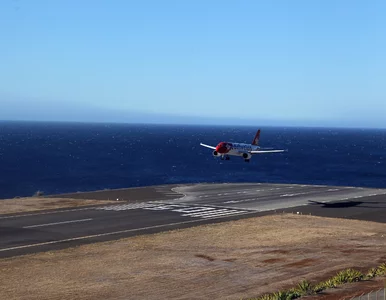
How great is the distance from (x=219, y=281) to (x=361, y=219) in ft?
104

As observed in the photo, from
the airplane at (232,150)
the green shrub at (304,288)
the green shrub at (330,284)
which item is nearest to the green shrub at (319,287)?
the green shrub at (330,284)

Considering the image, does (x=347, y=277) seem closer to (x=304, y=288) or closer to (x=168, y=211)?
(x=304, y=288)

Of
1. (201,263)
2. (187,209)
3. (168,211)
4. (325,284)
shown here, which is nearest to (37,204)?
(168,211)

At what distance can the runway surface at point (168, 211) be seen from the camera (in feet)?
171

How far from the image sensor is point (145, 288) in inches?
1358

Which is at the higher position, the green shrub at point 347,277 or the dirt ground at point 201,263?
the green shrub at point 347,277

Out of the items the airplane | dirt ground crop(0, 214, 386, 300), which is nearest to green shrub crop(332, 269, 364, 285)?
dirt ground crop(0, 214, 386, 300)

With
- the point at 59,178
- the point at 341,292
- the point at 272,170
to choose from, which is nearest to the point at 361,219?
the point at 341,292

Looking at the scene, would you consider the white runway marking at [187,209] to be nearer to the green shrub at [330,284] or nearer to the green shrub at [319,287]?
the green shrub at [330,284]

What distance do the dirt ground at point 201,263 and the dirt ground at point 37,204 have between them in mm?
21937

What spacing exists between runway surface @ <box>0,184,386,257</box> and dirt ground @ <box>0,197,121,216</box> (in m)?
3.35

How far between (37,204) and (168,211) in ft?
55.4

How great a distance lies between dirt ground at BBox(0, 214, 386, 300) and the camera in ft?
111

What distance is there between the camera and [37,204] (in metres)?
73.1
